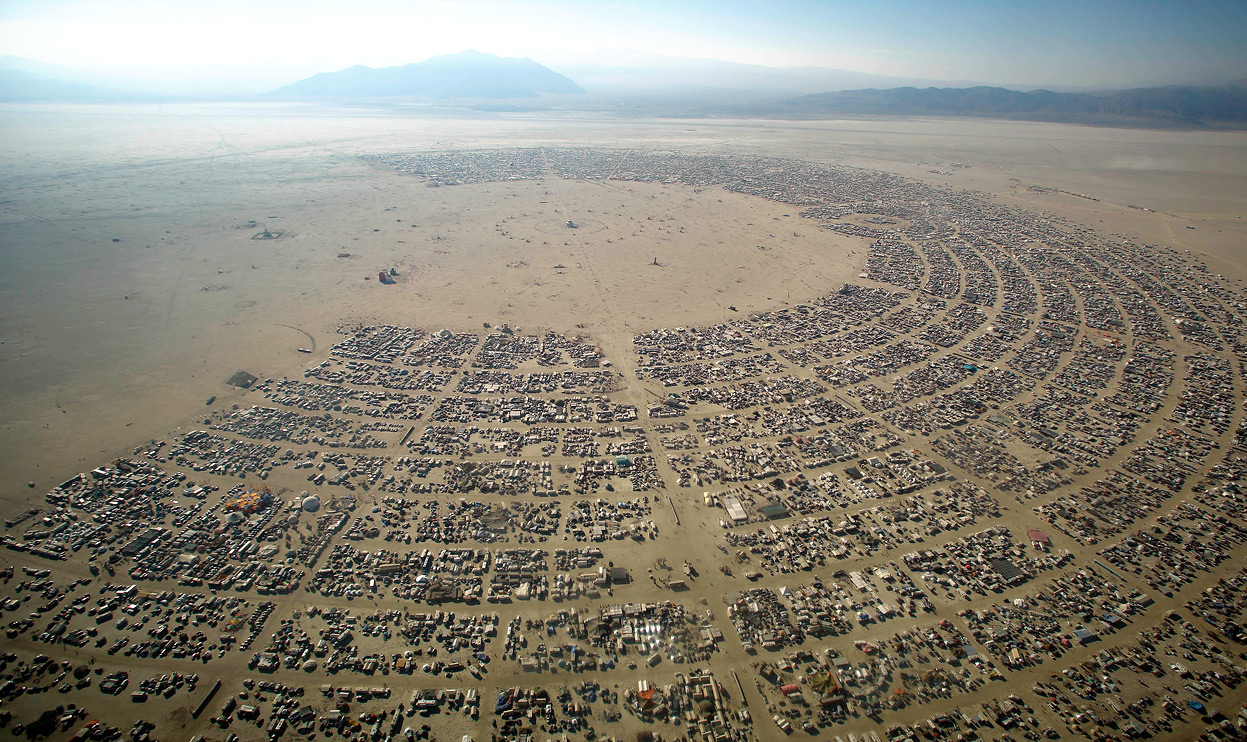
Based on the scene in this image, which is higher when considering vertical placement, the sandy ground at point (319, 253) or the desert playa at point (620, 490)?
the sandy ground at point (319, 253)

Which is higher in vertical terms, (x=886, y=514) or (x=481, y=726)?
Result: (x=886, y=514)

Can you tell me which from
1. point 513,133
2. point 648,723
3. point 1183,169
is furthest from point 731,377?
point 513,133

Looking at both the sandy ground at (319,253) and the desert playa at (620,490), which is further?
the sandy ground at (319,253)

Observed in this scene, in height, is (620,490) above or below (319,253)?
below

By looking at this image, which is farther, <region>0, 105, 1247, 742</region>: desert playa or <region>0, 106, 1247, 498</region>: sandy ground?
<region>0, 106, 1247, 498</region>: sandy ground

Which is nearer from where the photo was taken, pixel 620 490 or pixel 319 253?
pixel 620 490

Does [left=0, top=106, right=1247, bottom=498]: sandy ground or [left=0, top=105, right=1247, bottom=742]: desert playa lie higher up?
[left=0, top=106, right=1247, bottom=498]: sandy ground

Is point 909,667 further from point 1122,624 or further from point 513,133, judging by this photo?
point 513,133

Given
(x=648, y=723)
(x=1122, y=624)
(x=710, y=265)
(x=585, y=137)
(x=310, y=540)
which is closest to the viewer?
(x=648, y=723)
